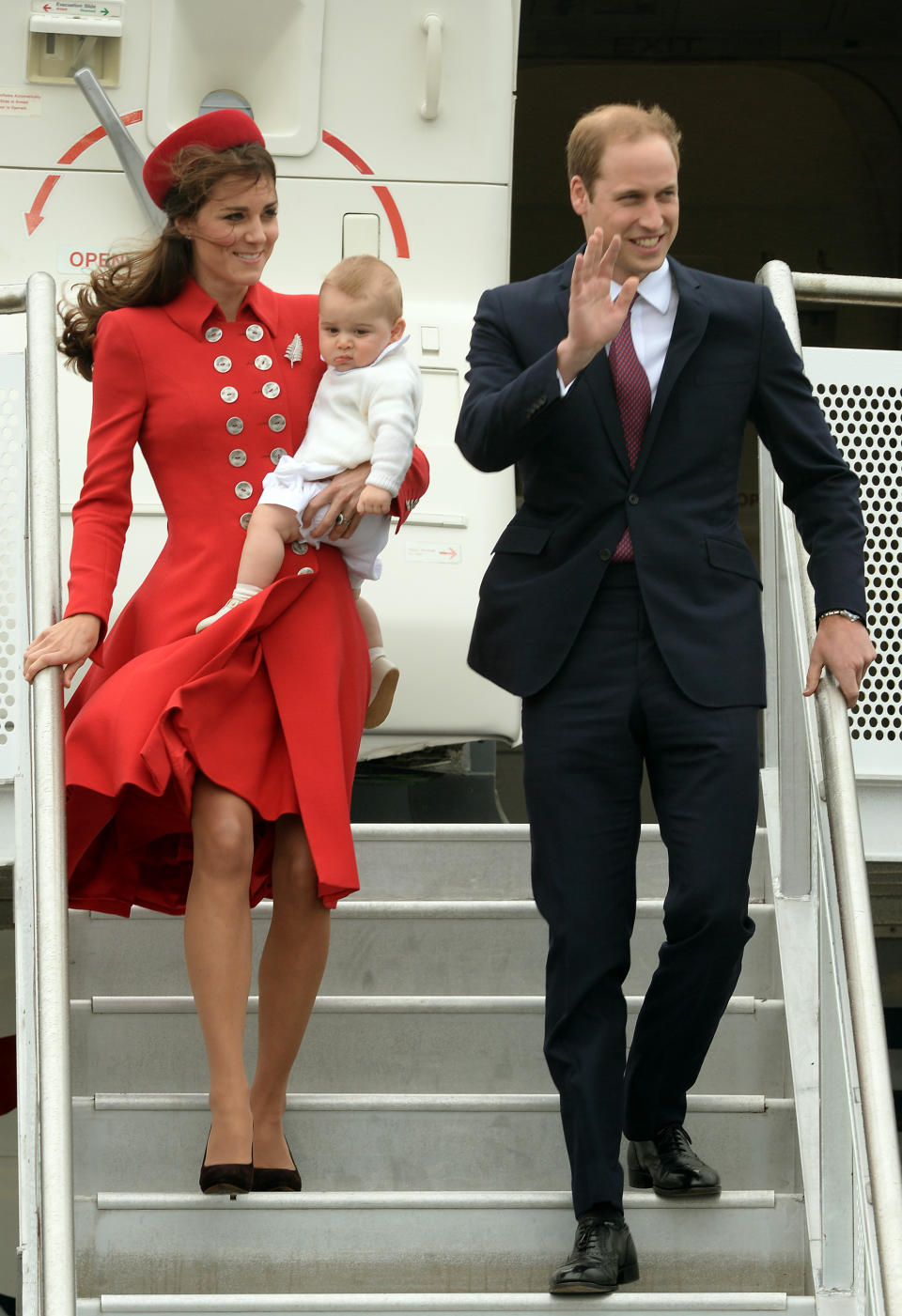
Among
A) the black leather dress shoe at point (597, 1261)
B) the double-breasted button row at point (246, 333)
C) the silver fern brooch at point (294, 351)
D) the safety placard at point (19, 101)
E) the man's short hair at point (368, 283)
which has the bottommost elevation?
the black leather dress shoe at point (597, 1261)

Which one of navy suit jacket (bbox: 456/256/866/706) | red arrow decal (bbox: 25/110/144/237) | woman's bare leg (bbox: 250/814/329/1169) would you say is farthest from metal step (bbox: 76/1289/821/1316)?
red arrow decal (bbox: 25/110/144/237)

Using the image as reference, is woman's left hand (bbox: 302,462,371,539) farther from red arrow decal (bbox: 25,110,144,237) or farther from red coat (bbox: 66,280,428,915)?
red arrow decal (bbox: 25,110,144,237)

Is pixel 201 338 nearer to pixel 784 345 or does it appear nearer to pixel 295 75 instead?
pixel 784 345

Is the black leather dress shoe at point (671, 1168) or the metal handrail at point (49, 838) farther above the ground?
the metal handrail at point (49, 838)

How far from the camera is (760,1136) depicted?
9.62 feet

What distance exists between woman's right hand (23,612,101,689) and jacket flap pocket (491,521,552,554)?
58 centimetres

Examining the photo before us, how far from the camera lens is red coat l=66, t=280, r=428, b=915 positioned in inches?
104

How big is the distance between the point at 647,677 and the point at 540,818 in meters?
0.25

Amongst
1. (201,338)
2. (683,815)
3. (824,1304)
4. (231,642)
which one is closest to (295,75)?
(201,338)

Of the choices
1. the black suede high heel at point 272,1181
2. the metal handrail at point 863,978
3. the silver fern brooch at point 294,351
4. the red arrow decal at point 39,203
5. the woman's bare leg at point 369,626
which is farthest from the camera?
the red arrow decal at point 39,203

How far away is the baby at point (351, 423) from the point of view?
2.69 meters

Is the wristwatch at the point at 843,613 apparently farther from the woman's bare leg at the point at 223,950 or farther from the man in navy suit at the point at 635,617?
the woman's bare leg at the point at 223,950

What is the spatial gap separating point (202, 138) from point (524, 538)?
0.73 metres

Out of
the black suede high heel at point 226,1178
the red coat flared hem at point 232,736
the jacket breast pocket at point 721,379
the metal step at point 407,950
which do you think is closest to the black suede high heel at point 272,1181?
the black suede high heel at point 226,1178
